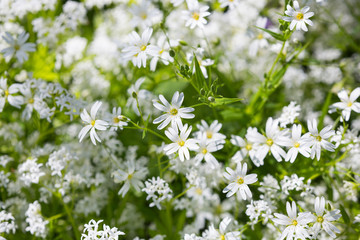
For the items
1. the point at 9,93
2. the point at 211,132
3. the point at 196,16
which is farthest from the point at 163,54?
the point at 9,93

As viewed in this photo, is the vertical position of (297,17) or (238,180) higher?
(297,17)

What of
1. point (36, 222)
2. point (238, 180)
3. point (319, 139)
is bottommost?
point (36, 222)

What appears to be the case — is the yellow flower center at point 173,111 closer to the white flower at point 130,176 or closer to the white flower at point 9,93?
the white flower at point 130,176

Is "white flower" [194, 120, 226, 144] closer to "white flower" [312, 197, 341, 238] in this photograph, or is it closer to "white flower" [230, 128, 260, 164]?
"white flower" [230, 128, 260, 164]

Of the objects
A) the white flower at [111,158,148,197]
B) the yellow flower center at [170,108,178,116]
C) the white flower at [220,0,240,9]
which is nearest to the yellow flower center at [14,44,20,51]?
the white flower at [111,158,148,197]

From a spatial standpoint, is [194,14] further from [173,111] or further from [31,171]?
[31,171]

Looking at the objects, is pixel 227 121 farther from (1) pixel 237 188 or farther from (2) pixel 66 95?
(2) pixel 66 95

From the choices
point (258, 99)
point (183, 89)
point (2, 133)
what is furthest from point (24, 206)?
point (258, 99)
